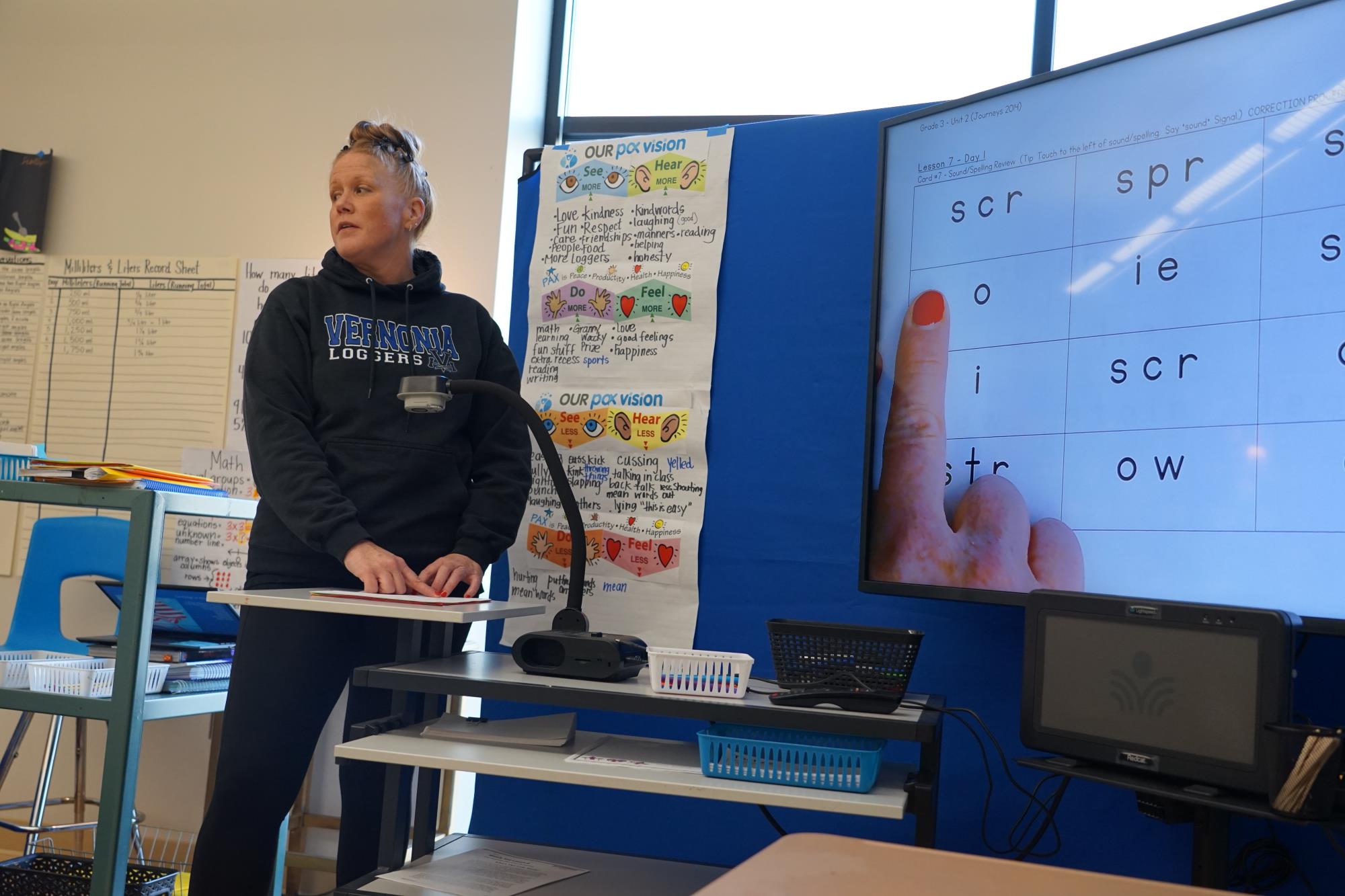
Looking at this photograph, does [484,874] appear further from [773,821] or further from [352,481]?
[352,481]

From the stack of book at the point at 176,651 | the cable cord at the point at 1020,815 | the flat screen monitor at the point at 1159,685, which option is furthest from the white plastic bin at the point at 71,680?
the flat screen monitor at the point at 1159,685

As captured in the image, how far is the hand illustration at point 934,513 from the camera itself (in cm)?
167

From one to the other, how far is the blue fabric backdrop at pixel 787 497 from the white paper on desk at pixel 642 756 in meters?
0.45

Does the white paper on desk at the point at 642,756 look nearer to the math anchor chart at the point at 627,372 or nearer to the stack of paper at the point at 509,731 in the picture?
the stack of paper at the point at 509,731

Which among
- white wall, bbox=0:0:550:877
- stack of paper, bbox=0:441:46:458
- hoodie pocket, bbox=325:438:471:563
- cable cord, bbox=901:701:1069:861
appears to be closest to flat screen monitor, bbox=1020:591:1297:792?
cable cord, bbox=901:701:1069:861

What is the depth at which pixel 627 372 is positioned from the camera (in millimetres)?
2336

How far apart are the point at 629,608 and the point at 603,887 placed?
0.71 m

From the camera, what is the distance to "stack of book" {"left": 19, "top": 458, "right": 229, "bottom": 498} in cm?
216

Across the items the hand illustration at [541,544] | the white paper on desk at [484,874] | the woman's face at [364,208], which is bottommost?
the white paper on desk at [484,874]

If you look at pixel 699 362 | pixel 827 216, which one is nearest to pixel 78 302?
pixel 699 362

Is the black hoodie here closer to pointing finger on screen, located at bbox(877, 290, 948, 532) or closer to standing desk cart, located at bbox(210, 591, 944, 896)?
standing desk cart, located at bbox(210, 591, 944, 896)

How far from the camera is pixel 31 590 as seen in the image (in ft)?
9.23

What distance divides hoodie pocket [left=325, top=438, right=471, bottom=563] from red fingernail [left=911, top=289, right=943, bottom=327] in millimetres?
871

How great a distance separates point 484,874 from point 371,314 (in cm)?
100
